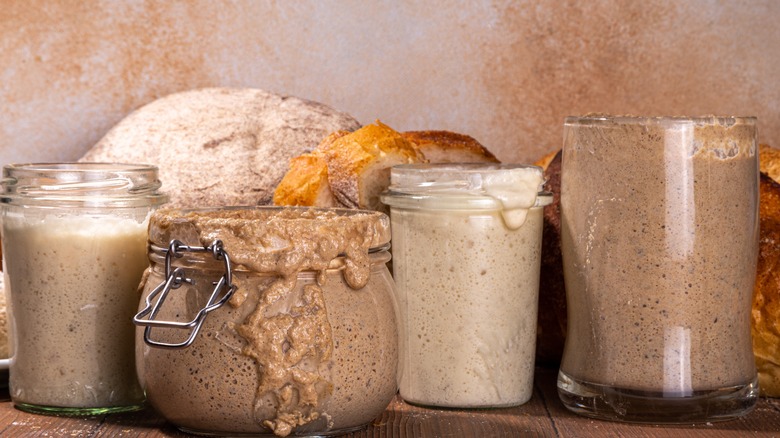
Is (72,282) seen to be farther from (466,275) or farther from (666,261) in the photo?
(666,261)

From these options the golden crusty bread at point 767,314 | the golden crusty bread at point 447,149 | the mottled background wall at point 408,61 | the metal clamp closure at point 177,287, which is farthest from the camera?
the mottled background wall at point 408,61

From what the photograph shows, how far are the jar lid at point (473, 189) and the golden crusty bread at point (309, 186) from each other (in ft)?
0.54

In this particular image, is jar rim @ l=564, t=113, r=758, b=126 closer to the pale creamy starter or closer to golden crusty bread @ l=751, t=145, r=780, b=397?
golden crusty bread @ l=751, t=145, r=780, b=397

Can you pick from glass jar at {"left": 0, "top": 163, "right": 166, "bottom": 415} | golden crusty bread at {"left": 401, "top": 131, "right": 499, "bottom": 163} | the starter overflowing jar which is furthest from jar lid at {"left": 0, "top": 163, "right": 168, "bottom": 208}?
golden crusty bread at {"left": 401, "top": 131, "right": 499, "bottom": 163}

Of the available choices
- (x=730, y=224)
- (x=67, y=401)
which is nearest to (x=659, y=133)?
(x=730, y=224)

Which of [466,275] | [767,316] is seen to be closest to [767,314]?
[767,316]

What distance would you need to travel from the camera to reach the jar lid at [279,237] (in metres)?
0.86

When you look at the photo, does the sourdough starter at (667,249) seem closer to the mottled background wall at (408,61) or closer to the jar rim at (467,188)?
the jar rim at (467,188)

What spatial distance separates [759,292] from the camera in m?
1.12

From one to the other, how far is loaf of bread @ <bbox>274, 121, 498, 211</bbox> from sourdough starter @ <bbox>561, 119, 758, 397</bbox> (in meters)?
0.25

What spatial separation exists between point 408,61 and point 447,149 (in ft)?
1.37

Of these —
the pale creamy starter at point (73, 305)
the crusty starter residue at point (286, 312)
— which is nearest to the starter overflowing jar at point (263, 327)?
the crusty starter residue at point (286, 312)

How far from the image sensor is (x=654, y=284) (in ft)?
3.22

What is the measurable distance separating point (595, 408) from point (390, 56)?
0.86m
